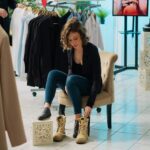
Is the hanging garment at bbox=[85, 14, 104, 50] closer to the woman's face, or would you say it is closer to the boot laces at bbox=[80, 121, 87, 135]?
the woman's face

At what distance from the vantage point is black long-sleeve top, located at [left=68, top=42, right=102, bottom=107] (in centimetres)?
347

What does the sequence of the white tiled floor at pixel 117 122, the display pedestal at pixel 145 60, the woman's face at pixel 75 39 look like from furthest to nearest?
1. the display pedestal at pixel 145 60
2. the woman's face at pixel 75 39
3. the white tiled floor at pixel 117 122

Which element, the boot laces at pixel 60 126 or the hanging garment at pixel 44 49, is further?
the hanging garment at pixel 44 49

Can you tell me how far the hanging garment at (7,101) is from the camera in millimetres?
1643

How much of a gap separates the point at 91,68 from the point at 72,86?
0.25m

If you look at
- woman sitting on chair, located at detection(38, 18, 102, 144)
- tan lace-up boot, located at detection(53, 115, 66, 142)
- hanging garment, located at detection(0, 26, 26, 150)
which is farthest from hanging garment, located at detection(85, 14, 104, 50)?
hanging garment, located at detection(0, 26, 26, 150)

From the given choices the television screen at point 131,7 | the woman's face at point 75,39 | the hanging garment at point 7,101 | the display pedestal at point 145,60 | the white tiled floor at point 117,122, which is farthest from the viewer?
the television screen at point 131,7

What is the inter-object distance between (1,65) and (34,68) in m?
2.71

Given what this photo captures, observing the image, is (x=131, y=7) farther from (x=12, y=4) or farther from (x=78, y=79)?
(x=78, y=79)

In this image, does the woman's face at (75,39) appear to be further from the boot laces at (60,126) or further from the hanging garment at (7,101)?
the hanging garment at (7,101)

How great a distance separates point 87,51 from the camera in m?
3.56

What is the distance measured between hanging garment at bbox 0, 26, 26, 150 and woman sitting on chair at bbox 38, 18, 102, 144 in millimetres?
1715

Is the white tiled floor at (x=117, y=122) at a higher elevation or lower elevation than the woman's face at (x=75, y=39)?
Answer: lower

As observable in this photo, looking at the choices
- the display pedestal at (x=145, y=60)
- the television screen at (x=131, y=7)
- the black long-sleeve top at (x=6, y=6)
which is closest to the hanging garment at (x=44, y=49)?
the black long-sleeve top at (x=6, y=6)
